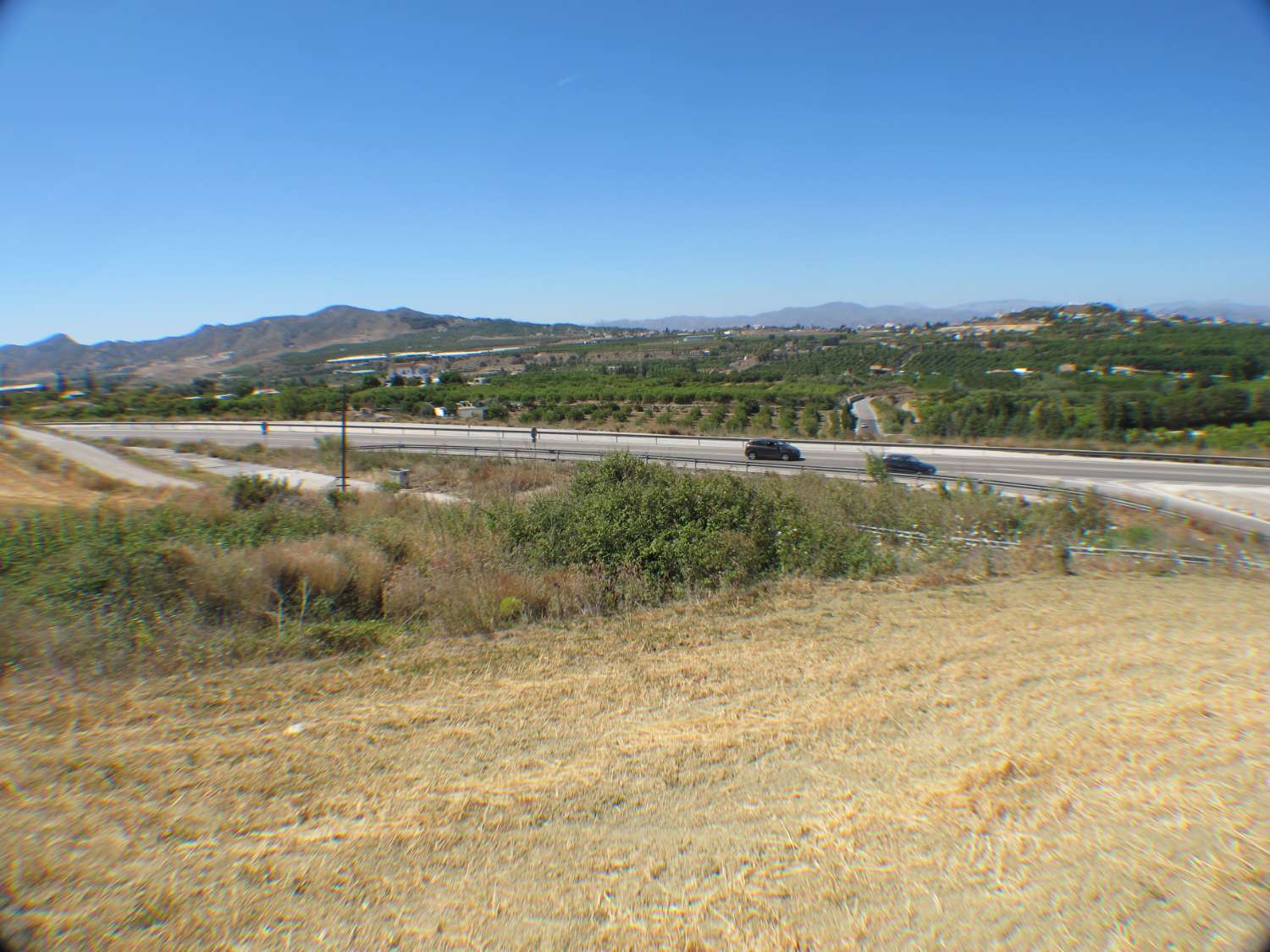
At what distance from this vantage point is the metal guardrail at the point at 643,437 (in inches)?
1227

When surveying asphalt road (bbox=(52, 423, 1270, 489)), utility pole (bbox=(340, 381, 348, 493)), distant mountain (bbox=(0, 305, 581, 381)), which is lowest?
asphalt road (bbox=(52, 423, 1270, 489))

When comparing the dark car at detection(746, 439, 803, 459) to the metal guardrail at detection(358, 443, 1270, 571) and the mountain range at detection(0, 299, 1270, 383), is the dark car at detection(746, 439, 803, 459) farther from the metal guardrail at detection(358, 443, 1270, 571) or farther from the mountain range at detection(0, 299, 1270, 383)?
the mountain range at detection(0, 299, 1270, 383)

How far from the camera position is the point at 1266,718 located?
480 centimetres

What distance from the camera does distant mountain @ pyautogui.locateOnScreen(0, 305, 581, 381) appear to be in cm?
4647

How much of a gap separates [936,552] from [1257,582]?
394 cm

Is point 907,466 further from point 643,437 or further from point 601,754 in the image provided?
point 601,754

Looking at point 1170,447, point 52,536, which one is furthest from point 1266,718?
point 1170,447

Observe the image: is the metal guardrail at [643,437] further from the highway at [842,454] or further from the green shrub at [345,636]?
the green shrub at [345,636]

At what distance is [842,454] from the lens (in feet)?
118

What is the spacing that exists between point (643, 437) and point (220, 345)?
57777 mm

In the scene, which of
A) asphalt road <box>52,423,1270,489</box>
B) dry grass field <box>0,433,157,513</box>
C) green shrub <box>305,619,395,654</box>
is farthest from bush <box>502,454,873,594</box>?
asphalt road <box>52,423,1270,489</box>

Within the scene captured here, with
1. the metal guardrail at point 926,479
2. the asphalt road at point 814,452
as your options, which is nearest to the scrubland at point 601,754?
the metal guardrail at point 926,479

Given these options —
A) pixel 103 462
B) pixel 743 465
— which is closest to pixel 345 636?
pixel 743 465

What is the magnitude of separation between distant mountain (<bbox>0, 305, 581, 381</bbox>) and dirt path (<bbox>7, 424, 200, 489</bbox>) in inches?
300
